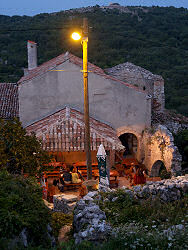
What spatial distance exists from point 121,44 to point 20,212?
125 ft

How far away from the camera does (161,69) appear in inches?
1501

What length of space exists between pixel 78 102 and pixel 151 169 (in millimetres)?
4883

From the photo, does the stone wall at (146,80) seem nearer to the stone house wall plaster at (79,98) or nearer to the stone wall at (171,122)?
the stone wall at (171,122)

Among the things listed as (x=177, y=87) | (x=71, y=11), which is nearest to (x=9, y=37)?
(x=71, y=11)

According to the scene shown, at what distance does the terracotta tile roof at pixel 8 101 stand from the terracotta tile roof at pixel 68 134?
7.33m

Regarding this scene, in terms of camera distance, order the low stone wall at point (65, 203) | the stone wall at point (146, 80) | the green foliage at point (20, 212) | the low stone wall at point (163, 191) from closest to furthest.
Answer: the green foliage at point (20, 212) < the low stone wall at point (163, 191) < the low stone wall at point (65, 203) < the stone wall at point (146, 80)

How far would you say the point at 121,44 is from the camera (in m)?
41.4

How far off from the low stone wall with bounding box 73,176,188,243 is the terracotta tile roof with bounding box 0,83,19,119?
45.4 ft

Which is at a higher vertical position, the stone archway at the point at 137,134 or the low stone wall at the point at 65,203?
the stone archway at the point at 137,134

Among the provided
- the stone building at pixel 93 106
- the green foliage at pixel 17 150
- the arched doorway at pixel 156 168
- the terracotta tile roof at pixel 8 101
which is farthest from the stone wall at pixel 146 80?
the green foliage at pixel 17 150

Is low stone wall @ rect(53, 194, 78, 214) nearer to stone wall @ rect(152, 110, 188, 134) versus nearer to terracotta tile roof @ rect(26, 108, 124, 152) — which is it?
terracotta tile roof @ rect(26, 108, 124, 152)

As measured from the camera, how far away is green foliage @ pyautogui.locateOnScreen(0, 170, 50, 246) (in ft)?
16.8

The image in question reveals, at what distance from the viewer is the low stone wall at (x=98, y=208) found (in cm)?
605

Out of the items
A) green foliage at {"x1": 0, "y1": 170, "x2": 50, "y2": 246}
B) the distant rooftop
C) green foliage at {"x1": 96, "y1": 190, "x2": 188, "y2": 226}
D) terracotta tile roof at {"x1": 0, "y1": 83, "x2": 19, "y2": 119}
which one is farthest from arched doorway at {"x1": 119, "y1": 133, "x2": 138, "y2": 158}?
green foliage at {"x1": 0, "y1": 170, "x2": 50, "y2": 246}
